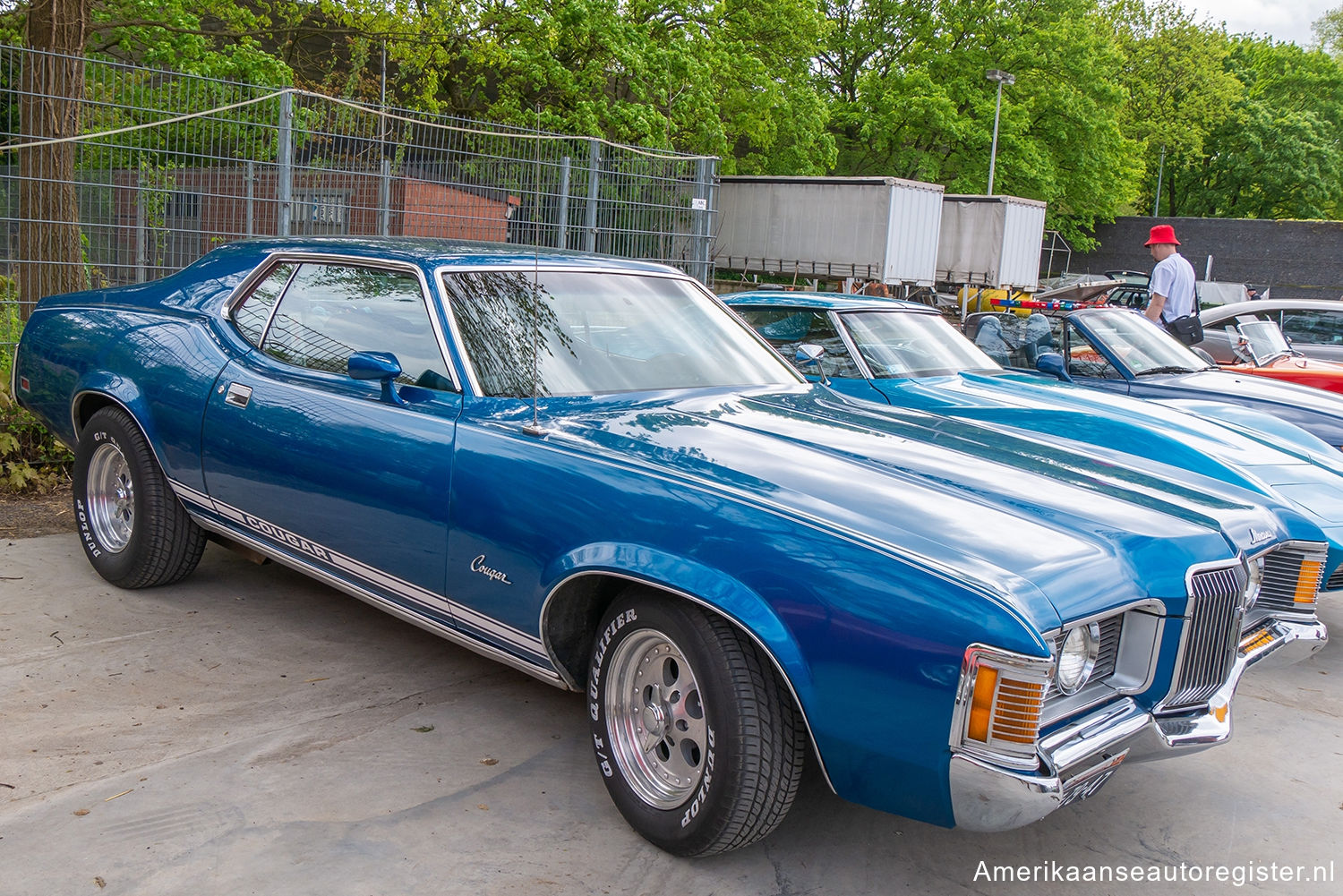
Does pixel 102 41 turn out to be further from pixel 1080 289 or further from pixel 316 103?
pixel 1080 289

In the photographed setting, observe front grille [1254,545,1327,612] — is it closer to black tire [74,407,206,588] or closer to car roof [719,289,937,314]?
car roof [719,289,937,314]

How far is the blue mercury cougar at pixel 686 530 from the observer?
2.41 meters

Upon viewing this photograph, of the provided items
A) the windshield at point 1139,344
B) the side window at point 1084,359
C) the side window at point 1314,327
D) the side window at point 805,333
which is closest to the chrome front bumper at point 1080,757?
the side window at point 805,333

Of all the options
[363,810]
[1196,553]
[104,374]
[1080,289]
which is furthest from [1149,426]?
[1080,289]

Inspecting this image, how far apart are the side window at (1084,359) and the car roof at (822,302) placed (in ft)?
4.24

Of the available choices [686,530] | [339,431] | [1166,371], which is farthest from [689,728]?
[1166,371]

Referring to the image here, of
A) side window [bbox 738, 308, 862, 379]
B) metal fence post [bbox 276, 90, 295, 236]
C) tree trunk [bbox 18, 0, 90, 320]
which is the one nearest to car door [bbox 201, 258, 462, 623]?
side window [bbox 738, 308, 862, 379]

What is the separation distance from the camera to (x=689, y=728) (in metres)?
2.82

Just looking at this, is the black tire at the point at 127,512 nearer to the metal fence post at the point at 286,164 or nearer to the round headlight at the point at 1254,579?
the metal fence post at the point at 286,164

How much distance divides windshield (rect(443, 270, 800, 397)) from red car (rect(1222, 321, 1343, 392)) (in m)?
6.45

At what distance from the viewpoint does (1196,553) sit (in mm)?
2754

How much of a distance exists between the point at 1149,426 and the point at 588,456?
377cm

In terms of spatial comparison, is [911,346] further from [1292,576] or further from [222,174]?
[222,174]

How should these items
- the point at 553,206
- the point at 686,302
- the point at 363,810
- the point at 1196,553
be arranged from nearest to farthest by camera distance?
the point at 1196,553, the point at 363,810, the point at 686,302, the point at 553,206
